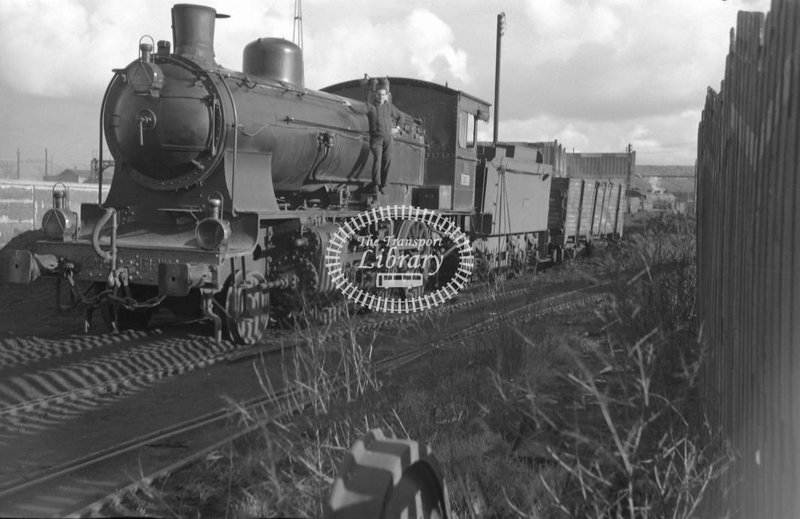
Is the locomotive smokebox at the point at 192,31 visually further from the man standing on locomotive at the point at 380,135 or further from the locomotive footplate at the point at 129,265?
the man standing on locomotive at the point at 380,135

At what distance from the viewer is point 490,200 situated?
14.8 m

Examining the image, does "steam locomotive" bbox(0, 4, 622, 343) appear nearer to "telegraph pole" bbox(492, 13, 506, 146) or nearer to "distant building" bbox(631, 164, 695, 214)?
"telegraph pole" bbox(492, 13, 506, 146)

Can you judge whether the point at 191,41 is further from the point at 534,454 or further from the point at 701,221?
the point at 534,454

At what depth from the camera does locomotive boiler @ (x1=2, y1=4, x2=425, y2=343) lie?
337 inches

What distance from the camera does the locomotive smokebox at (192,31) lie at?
31.1ft

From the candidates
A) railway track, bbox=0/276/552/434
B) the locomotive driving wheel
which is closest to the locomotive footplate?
railway track, bbox=0/276/552/434

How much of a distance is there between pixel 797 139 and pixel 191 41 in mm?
8275

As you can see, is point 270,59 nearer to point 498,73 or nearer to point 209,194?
point 209,194

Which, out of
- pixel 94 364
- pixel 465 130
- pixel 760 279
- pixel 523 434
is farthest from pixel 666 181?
pixel 760 279

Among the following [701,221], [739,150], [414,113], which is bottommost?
[701,221]

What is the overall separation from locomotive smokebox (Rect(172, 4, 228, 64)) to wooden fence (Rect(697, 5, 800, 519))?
21.9 ft

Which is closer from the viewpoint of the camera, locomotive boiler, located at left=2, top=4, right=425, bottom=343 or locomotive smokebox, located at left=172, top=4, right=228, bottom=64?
locomotive boiler, located at left=2, top=4, right=425, bottom=343

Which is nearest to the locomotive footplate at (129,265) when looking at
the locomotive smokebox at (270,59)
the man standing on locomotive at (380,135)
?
the locomotive smokebox at (270,59)

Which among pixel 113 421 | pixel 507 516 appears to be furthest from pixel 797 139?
pixel 113 421
